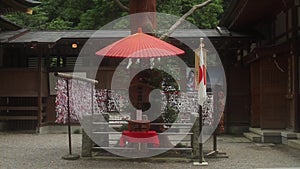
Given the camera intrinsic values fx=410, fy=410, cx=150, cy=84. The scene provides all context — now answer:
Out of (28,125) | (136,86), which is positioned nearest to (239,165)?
(136,86)

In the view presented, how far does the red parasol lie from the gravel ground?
2.13 meters

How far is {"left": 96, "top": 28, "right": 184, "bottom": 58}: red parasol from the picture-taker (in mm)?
7809

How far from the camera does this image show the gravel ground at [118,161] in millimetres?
7766

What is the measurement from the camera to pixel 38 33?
48.8 ft

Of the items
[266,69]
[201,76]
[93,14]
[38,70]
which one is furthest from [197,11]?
[201,76]

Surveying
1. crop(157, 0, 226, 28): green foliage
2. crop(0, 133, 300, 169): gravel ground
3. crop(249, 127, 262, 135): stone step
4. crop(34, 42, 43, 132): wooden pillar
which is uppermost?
crop(157, 0, 226, 28): green foliage

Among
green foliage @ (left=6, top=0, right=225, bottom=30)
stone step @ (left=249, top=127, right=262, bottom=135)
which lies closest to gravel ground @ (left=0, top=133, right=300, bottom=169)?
stone step @ (left=249, top=127, right=262, bottom=135)

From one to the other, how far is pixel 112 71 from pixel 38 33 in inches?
123

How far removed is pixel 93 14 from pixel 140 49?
15989 millimetres

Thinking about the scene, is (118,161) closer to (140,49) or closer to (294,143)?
(140,49)

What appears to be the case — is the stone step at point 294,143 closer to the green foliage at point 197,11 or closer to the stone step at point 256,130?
the stone step at point 256,130

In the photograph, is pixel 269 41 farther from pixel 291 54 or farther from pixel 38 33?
pixel 38 33

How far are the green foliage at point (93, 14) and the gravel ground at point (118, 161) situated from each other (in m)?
11.0

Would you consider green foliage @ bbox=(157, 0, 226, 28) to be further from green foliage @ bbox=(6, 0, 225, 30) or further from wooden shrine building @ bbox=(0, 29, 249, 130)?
wooden shrine building @ bbox=(0, 29, 249, 130)
